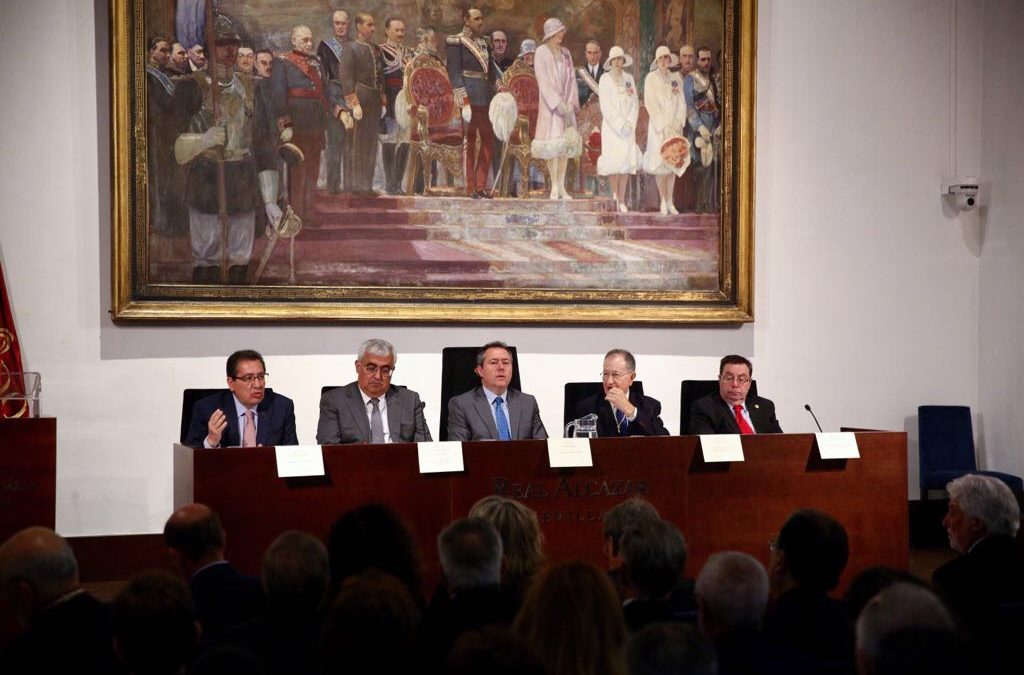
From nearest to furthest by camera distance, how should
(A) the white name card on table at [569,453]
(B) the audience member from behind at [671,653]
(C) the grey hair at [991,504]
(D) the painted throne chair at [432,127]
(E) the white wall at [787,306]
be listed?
1. (B) the audience member from behind at [671,653]
2. (C) the grey hair at [991,504]
3. (A) the white name card on table at [569,453]
4. (E) the white wall at [787,306]
5. (D) the painted throne chair at [432,127]

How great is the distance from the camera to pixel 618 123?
7.64 metres

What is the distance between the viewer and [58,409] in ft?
22.1

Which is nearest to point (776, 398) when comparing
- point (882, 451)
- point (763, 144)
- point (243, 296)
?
point (763, 144)

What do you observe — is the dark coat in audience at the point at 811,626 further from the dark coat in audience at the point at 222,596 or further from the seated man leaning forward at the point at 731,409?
the seated man leaning forward at the point at 731,409

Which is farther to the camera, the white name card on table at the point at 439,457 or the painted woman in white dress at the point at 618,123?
the painted woman in white dress at the point at 618,123

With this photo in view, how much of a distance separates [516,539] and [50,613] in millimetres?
1209

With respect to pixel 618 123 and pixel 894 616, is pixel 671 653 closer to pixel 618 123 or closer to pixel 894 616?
pixel 894 616

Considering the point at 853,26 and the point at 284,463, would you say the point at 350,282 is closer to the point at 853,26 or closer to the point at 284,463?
the point at 284,463

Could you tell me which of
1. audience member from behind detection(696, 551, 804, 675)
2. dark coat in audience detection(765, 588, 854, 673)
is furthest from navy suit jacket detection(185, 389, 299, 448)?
audience member from behind detection(696, 551, 804, 675)

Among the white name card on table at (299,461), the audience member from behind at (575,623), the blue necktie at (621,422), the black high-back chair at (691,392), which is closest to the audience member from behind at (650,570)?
the audience member from behind at (575,623)

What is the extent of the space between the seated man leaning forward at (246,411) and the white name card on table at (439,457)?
40.1 inches

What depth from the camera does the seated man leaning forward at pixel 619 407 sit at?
596 cm

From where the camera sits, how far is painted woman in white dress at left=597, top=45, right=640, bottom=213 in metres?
7.62

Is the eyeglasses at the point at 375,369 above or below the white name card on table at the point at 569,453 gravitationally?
above
